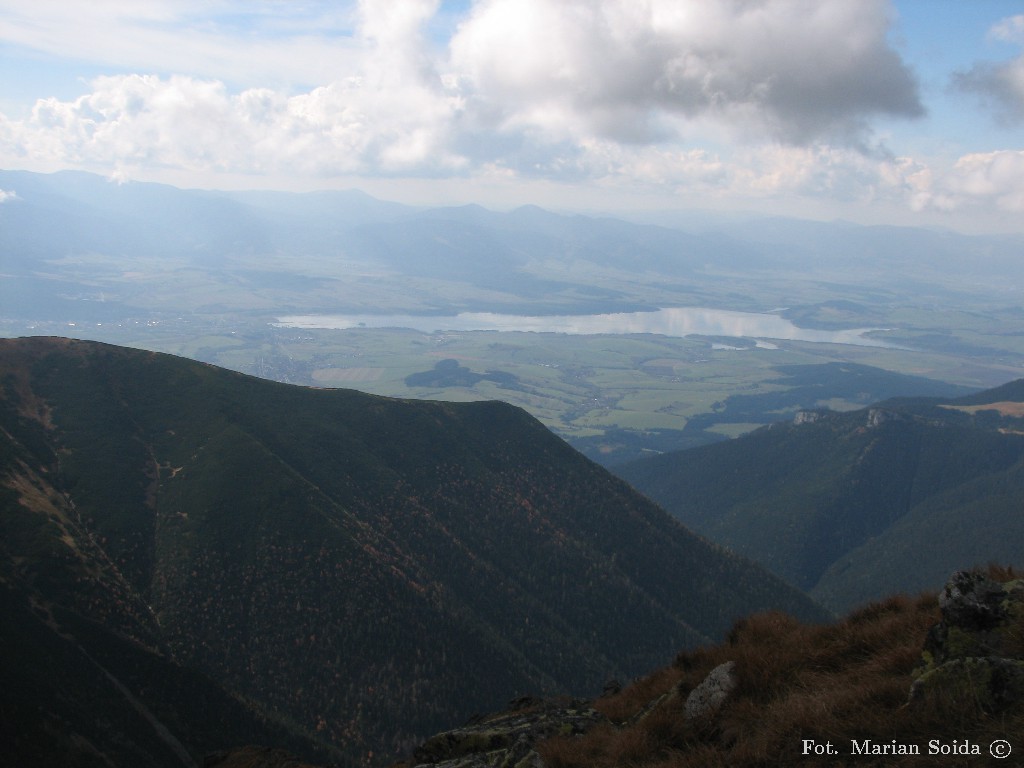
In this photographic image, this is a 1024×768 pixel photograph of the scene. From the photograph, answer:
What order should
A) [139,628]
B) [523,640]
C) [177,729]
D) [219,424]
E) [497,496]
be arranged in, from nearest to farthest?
[177,729] → [139,628] → [523,640] → [219,424] → [497,496]

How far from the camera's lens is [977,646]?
53.1 feet

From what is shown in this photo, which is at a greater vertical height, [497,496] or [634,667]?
[497,496]

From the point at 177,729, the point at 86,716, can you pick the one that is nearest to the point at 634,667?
the point at 177,729

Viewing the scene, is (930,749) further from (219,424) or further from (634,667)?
(219,424)

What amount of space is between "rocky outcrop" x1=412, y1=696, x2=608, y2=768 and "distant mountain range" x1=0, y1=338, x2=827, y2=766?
87.3 feet

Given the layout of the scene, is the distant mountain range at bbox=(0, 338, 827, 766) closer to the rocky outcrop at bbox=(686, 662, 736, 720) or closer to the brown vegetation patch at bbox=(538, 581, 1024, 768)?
the brown vegetation patch at bbox=(538, 581, 1024, 768)

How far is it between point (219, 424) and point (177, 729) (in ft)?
227

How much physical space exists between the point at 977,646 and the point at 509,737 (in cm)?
1595

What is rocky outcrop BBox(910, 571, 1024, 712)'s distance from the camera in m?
14.5

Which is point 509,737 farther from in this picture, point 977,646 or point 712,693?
point 977,646

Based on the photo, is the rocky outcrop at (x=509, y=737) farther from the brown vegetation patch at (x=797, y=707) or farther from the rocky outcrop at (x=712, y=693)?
the rocky outcrop at (x=712, y=693)

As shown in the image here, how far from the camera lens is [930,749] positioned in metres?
13.9

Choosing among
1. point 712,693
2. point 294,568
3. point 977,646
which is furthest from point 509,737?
point 294,568

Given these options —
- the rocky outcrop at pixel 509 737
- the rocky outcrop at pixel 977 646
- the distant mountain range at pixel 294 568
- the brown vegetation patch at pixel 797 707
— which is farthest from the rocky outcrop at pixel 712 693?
the distant mountain range at pixel 294 568
